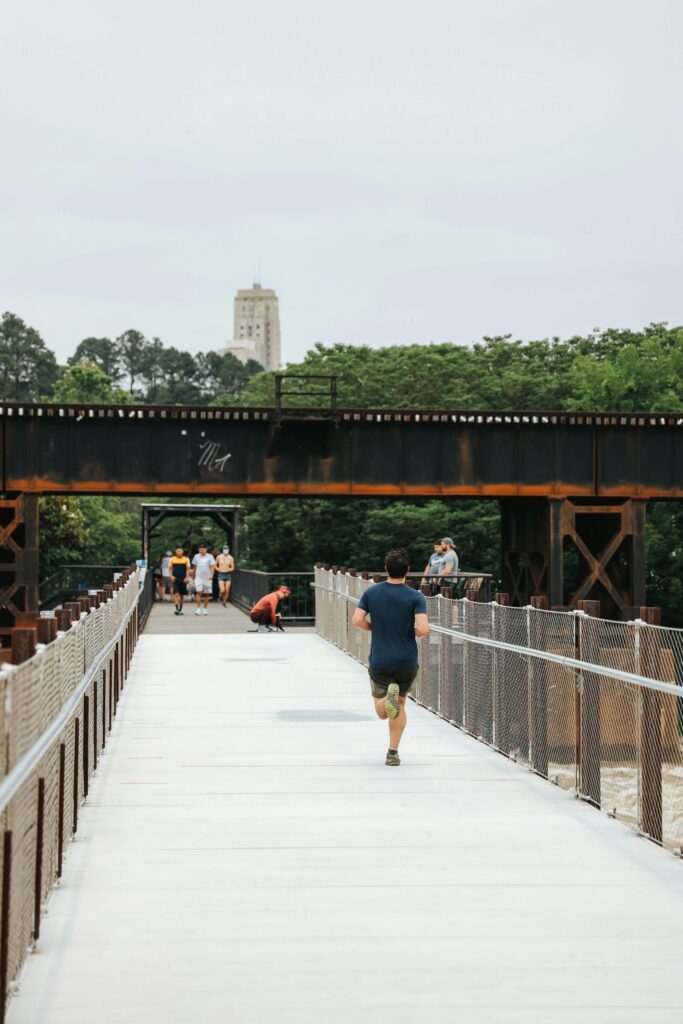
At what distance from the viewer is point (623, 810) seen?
37.7ft

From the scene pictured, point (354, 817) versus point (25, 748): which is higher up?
point (25, 748)

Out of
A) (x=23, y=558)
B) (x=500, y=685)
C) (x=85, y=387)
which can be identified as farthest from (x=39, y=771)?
(x=85, y=387)

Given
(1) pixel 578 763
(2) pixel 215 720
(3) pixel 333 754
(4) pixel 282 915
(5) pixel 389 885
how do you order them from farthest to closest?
(2) pixel 215 720, (3) pixel 333 754, (1) pixel 578 763, (5) pixel 389 885, (4) pixel 282 915

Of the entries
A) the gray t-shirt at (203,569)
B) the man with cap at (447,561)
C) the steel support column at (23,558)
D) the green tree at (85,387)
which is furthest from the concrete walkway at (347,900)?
the green tree at (85,387)

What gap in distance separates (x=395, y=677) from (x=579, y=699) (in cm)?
183

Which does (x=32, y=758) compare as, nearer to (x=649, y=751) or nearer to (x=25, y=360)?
(x=649, y=751)

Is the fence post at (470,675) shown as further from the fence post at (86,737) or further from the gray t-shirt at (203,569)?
the gray t-shirt at (203,569)

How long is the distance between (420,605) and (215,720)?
5.28m

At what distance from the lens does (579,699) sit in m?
12.5

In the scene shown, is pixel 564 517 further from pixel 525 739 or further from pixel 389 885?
pixel 389 885

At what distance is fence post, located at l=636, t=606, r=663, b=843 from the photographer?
34.5 feet

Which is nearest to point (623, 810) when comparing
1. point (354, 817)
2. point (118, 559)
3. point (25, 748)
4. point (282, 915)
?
point (354, 817)

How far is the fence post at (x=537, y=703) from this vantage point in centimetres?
1348

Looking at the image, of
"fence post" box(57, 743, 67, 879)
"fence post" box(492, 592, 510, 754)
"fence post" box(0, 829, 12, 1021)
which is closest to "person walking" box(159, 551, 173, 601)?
"fence post" box(492, 592, 510, 754)
